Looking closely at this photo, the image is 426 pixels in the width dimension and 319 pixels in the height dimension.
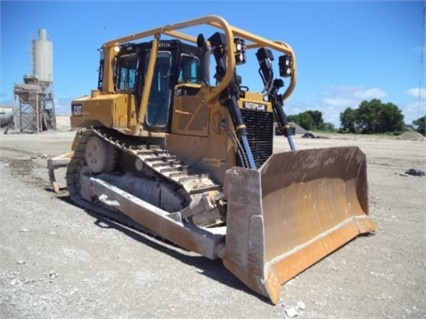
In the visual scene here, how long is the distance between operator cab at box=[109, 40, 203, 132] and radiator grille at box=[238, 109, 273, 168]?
4.00 ft

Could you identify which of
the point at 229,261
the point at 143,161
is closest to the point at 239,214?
the point at 229,261

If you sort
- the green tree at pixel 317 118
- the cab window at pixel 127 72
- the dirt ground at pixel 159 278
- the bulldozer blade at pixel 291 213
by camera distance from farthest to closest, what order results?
the green tree at pixel 317 118 < the cab window at pixel 127 72 < the bulldozer blade at pixel 291 213 < the dirt ground at pixel 159 278

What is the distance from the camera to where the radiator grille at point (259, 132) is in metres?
5.61

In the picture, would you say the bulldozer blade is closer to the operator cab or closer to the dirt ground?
the dirt ground

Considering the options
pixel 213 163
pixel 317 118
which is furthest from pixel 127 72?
pixel 317 118

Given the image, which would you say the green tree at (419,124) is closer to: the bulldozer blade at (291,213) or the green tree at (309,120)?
the green tree at (309,120)

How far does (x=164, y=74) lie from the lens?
6.33 meters

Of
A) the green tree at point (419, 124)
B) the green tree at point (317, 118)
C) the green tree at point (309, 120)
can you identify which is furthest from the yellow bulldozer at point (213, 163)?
the green tree at point (317, 118)

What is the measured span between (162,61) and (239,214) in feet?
10.4

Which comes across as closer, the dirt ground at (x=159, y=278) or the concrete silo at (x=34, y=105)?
the dirt ground at (x=159, y=278)

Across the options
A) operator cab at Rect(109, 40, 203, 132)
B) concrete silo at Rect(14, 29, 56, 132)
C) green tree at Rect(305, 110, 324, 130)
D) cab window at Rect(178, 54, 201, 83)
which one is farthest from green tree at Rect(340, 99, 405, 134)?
operator cab at Rect(109, 40, 203, 132)

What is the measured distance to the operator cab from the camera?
246 inches

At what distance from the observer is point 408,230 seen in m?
6.28

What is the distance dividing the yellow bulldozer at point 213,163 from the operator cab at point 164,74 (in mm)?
16
